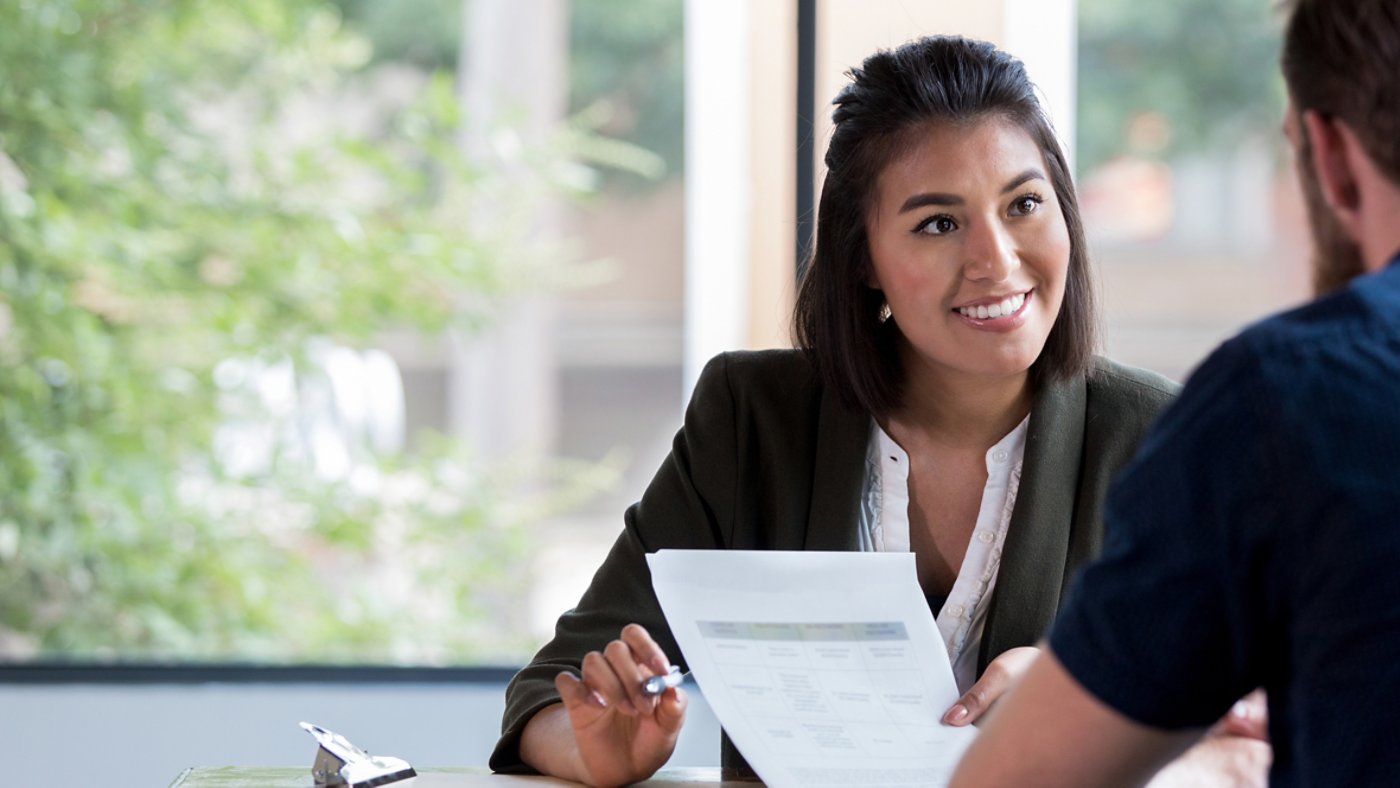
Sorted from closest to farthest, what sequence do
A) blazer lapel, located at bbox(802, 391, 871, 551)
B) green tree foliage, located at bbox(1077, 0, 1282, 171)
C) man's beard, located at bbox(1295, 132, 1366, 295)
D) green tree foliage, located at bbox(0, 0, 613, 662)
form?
man's beard, located at bbox(1295, 132, 1366, 295)
blazer lapel, located at bbox(802, 391, 871, 551)
green tree foliage, located at bbox(0, 0, 613, 662)
green tree foliage, located at bbox(1077, 0, 1282, 171)

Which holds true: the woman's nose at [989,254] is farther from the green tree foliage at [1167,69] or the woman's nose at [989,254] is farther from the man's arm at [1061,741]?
the green tree foliage at [1167,69]

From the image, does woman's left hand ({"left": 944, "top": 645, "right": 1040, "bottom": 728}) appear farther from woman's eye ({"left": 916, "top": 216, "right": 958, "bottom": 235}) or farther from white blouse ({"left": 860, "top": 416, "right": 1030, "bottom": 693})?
woman's eye ({"left": 916, "top": 216, "right": 958, "bottom": 235})

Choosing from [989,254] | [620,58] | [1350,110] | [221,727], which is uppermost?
[620,58]

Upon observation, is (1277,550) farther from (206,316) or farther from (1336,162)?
(206,316)

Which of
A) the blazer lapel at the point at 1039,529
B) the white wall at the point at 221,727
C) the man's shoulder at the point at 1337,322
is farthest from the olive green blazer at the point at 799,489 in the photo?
the white wall at the point at 221,727

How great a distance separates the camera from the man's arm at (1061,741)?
71cm

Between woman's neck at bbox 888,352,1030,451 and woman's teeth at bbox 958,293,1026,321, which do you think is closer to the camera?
woman's teeth at bbox 958,293,1026,321

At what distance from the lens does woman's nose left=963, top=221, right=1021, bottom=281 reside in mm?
1484

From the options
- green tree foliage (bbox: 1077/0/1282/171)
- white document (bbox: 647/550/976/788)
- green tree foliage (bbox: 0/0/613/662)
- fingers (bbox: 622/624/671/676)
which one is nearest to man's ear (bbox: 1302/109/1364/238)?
white document (bbox: 647/550/976/788)

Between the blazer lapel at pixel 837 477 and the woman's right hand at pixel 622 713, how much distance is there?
0.33 meters

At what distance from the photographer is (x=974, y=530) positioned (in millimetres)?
1549

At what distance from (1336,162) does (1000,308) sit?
2.54ft

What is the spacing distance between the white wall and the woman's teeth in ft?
4.79

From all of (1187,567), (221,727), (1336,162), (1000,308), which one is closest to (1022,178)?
(1000,308)
